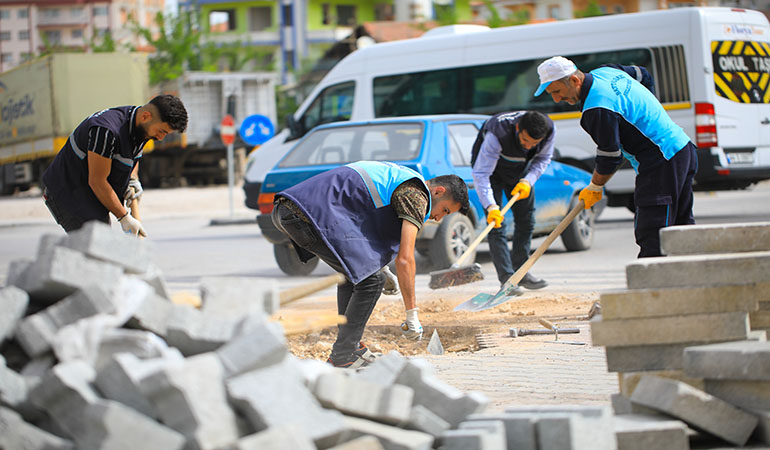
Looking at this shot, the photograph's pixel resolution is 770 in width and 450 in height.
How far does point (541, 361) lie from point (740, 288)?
187 centimetres

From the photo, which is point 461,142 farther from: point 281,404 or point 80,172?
point 281,404

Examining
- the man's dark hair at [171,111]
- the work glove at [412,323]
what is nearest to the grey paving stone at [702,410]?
the work glove at [412,323]

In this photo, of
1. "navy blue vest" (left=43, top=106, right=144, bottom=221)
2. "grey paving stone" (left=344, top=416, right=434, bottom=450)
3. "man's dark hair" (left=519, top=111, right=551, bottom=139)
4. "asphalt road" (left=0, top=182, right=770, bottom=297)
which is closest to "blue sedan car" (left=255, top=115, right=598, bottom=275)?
"asphalt road" (left=0, top=182, right=770, bottom=297)

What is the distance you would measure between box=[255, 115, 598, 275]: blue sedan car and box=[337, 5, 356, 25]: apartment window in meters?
62.3

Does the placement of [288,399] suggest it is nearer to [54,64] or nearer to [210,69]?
[54,64]

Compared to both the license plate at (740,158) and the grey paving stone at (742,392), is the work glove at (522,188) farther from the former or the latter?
the license plate at (740,158)

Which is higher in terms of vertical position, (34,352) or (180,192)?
(34,352)

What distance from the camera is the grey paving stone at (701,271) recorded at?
371cm

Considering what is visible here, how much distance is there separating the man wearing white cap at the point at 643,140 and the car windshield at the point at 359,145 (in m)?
3.90

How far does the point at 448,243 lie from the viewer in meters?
9.51

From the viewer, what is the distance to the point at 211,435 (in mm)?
2781

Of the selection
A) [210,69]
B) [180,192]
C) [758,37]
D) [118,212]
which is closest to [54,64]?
[180,192]

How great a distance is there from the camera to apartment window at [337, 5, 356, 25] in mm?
71188

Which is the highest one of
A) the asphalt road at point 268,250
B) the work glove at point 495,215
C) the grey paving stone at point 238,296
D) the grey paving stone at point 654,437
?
the grey paving stone at point 238,296
